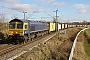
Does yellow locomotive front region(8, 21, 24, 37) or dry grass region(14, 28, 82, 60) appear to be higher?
yellow locomotive front region(8, 21, 24, 37)

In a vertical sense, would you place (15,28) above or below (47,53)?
above

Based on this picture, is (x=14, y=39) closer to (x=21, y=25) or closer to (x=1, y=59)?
(x=21, y=25)

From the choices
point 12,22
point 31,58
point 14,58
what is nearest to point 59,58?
point 31,58

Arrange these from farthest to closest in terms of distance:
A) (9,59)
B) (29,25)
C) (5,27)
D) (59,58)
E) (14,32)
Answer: (5,27) → (29,25) → (14,32) → (59,58) → (9,59)

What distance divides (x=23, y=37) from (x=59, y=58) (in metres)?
8.59

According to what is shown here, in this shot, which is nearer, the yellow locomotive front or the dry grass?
the dry grass

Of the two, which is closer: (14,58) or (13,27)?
(14,58)

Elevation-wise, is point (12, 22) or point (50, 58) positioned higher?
point (12, 22)

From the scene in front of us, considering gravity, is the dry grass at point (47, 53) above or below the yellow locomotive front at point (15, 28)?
below

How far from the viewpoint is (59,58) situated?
13.8 meters

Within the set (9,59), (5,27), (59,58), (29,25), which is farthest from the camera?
(5,27)

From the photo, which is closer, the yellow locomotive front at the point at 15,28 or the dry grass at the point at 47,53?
the dry grass at the point at 47,53

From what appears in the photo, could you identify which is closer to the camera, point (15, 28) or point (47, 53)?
point (47, 53)

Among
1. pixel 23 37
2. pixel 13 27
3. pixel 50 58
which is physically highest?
pixel 13 27
